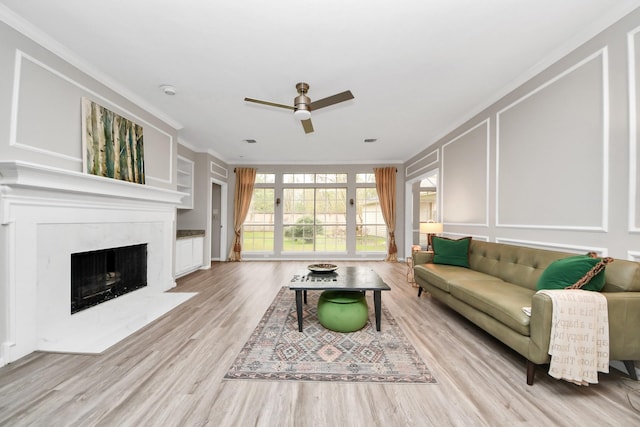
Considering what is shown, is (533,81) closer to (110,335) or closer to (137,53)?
(137,53)

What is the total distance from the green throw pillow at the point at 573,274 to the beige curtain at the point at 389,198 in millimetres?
4490

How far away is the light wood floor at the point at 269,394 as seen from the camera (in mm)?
1363

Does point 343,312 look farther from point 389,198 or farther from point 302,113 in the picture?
point 389,198

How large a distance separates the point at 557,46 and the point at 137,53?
3829 mm

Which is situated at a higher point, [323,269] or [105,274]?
[323,269]

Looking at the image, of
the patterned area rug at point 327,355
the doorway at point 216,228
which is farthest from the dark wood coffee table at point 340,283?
the doorway at point 216,228

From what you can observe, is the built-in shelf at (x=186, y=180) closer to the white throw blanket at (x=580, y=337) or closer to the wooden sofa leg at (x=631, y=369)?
the white throw blanket at (x=580, y=337)

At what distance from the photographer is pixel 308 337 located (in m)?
2.29

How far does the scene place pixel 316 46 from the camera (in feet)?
7.23

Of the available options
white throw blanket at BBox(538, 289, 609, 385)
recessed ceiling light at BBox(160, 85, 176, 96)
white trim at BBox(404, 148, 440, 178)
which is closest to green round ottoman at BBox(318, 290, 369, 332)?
white throw blanket at BBox(538, 289, 609, 385)

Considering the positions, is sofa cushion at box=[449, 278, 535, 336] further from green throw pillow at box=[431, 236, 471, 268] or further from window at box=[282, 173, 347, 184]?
window at box=[282, 173, 347, 184]

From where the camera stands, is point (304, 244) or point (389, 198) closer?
point (389, 198)

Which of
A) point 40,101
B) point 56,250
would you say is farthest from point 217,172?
point 56,250

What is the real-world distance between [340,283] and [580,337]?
5.40 feet
